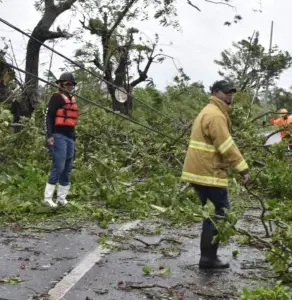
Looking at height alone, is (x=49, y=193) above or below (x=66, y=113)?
below

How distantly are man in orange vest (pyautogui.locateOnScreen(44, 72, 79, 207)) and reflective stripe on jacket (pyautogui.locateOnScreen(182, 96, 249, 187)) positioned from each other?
2943 mm

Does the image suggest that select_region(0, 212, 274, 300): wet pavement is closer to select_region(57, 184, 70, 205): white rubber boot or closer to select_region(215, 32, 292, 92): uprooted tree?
select_region(57, 184, 70, 205): white rubber boot

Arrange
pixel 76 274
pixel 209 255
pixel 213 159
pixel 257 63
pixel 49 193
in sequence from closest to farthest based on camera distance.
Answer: pixel 76 274
pixel 213 159
pixel 209 255
pixel 49 193
pixel 257 63

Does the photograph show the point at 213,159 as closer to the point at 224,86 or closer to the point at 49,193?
the point at 224,86

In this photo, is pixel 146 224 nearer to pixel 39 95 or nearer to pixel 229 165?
pixel 229 165

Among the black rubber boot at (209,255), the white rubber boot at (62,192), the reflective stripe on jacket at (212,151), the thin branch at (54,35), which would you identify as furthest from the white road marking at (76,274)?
the thin branch at (54,35)

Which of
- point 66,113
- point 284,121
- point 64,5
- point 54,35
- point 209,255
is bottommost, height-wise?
point 209,255

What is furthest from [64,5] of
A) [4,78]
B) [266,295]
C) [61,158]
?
[266,295]

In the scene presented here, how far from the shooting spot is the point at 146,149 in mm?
13094

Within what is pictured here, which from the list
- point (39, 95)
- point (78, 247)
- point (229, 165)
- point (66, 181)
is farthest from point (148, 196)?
point (39, 95)

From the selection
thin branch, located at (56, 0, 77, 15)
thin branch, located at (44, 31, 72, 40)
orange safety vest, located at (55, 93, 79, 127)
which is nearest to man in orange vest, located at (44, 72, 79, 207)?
orange safety vest, located at (55, 93, 79, 127)

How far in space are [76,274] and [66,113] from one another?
3438 mm

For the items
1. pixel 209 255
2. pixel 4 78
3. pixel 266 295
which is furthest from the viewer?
pixel 4 78

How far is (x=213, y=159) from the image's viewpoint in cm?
622
